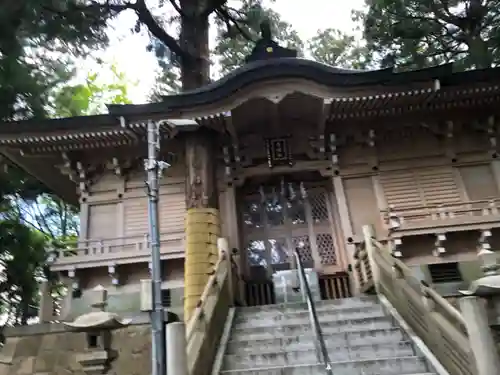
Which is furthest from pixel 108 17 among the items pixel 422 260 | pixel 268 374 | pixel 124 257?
pixel 268 374

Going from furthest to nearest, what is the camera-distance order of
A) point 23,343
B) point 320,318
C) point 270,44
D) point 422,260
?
point 270,44
point 422,260
point 23,343
point 320,318

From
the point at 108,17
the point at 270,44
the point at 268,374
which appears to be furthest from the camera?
the point at 108,17

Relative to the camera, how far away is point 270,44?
1305cm

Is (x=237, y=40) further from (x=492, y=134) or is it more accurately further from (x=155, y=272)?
(x=155, y=272)

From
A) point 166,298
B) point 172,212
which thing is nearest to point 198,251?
point 166,298

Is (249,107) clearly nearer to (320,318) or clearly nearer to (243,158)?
(243,158)

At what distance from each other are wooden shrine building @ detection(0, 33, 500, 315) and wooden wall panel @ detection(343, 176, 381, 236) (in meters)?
0.03

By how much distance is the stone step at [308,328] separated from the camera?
7384 millimetres

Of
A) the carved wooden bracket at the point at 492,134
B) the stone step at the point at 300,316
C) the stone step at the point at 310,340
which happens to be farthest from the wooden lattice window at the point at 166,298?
the carved wooden bracket at the point at 492,134

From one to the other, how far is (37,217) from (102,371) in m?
17.0

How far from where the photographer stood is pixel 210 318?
7.02 metres

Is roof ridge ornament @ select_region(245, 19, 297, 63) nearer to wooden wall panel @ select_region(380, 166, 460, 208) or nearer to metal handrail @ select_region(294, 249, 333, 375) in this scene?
wooden wall panel @ select_region(380, 166, 460, 208)

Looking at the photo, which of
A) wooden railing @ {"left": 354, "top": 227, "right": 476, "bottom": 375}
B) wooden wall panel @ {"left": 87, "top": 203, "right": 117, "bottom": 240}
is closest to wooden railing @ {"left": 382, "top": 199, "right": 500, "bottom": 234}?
wooden railing @ {"left": 354, "top": 227, "right": 476, "bottom": 375}

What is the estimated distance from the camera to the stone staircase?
20.4ft
